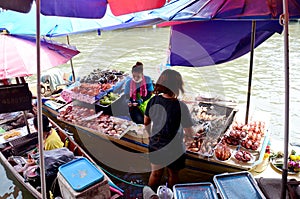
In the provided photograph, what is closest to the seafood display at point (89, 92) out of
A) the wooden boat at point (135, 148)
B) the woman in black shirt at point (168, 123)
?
the wooden boat at point (135, 148)

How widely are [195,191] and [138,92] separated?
2.73 m

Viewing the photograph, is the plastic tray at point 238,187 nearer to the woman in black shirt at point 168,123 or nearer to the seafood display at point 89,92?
the woman in black shirt at point 168,123

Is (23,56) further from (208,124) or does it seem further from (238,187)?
(238,187)

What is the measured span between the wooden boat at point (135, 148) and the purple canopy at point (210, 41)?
3.59 ft

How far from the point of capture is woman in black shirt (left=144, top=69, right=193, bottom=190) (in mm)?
2812

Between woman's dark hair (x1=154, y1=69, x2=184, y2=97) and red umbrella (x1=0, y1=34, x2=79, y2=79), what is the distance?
147 cm

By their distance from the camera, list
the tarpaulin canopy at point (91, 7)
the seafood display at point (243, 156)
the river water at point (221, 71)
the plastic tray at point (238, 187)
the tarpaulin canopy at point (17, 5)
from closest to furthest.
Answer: the tarpaulin canopy at point (17, 5), the plastic tray at point (238, 187), the tarpaulin canopy at point (91, 7), the seafood display at point (243, 156), the river water at point (221, 71)

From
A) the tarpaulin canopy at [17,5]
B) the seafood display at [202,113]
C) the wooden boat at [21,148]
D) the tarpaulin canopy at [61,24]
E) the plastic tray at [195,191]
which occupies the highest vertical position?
the tarpaulin canopy at [61,24]

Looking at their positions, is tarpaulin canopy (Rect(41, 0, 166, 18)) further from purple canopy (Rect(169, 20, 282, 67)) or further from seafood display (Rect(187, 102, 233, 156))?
seafood display (Rect(187, 102, 233, 156))

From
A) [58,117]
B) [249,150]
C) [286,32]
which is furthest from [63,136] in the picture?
[286,32]

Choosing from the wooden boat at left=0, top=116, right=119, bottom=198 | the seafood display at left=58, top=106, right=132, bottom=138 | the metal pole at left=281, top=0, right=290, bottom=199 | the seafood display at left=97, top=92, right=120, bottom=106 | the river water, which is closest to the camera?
the metal pole at left=281, top=0, right=290, bottom=199

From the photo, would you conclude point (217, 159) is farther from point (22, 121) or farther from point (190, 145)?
point (22, 121)

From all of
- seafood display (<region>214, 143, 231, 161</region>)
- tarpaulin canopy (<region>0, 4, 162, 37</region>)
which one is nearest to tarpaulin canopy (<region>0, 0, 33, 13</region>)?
tarpaulin canopy (<region>0, 4, 162, 37</region>)

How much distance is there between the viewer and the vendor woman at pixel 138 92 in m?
4.61
